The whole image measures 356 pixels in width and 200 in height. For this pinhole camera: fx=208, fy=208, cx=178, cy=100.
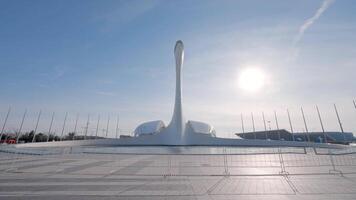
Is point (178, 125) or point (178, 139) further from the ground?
point (178, 125)

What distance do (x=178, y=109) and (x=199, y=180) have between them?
35.6 m

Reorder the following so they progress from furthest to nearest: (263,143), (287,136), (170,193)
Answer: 1. (287,136)
2. (263,143)
3. (170,193)

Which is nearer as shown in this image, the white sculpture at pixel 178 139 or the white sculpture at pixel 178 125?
the white sculpture at pixel 178 139

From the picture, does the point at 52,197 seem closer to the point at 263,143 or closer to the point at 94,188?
the point at 94,188

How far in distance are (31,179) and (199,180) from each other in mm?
5802

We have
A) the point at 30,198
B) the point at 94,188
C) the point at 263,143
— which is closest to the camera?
the point at 30,198

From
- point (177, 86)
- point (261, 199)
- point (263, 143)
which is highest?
point (177, 86)

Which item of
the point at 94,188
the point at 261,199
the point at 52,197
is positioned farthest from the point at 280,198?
the point at 52,197

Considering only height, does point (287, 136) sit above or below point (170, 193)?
above

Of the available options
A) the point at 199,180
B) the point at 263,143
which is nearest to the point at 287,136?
the point at 263,143

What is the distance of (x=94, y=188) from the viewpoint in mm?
5977

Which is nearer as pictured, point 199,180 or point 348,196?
point 348,196

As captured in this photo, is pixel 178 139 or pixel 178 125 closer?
Answer: pixel 178 139

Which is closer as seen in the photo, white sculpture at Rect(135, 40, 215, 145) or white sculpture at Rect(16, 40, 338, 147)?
white sculpture at Rect(16, 40, 338, 147)
